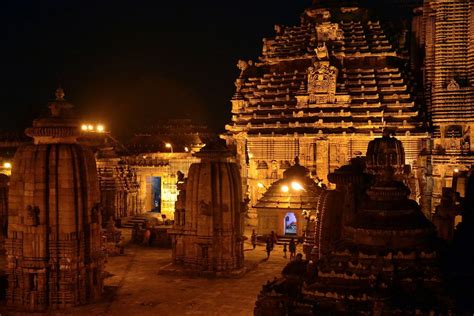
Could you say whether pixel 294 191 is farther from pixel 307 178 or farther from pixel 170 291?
pixel 170 291

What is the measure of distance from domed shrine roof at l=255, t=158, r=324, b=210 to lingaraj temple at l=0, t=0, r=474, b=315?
8cm

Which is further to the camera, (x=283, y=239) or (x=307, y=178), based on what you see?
(x=307, y=178)

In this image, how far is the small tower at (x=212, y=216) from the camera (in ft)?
80.0

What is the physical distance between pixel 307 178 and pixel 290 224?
8.09 ft

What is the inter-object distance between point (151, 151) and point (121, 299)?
1316 inches

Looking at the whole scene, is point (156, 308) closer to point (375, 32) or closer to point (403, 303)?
point (403, 303)

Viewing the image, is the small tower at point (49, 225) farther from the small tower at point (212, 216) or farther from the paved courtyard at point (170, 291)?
the small tower at point (212, 216)

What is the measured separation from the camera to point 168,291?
22078mm

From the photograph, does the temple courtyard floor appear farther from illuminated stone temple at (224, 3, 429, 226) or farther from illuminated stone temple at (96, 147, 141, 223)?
illuminated stone temple at (224, 3, 429, 226)

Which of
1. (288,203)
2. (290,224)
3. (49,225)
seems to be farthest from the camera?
(290,224)

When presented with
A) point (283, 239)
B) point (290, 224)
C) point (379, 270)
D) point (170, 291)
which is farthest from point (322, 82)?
point (379, 270)

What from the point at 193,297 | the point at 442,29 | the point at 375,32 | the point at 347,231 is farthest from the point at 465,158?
the point at 347,231

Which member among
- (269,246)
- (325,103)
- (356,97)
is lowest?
(269,246)

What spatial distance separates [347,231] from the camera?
1380cm
